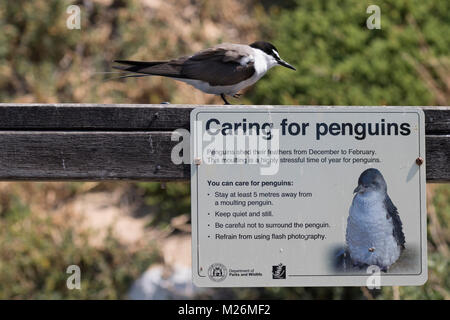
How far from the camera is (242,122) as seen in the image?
1.96 m

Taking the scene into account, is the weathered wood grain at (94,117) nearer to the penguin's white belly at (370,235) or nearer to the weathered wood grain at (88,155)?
the weathered wood grain at (88,155)

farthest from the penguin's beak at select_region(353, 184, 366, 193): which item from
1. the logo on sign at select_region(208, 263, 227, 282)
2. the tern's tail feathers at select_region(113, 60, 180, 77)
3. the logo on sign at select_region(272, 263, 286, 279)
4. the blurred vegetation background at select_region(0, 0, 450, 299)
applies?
the blurred vegetation background at select_region(0, 0, 450, 299)

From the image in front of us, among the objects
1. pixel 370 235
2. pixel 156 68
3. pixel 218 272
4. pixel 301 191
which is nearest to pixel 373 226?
pixel 370 235

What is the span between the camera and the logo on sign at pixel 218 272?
6.50 feet

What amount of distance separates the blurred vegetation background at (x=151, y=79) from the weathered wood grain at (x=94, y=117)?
7.09 ft

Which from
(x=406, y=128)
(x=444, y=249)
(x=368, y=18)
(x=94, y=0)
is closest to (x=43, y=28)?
(x=94, y=0)

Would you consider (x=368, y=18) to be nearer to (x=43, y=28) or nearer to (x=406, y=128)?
(x=43, y=28)

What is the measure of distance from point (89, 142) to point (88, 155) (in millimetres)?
41

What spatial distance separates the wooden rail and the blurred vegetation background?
2144 millimetres

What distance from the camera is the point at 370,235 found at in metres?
2.00

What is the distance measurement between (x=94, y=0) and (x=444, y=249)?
3.57 m

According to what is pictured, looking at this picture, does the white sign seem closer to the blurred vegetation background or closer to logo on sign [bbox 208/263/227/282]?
logo on sign [bbox 208/263/227/282]

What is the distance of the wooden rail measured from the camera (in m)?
1.97

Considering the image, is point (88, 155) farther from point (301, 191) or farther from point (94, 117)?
point (301, 191)
